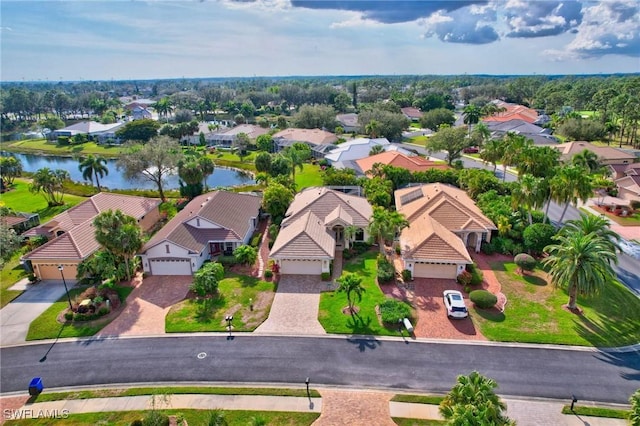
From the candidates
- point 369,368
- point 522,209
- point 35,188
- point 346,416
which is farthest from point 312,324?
point 35,188

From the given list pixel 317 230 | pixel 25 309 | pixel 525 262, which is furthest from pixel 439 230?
pixel 25 309

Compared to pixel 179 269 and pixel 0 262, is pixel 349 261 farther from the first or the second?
pixel 0 262

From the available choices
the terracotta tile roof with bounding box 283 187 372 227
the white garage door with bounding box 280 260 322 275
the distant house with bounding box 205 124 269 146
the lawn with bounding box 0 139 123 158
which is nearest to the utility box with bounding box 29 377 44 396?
the white garage door with bounding box 280 260 322 275

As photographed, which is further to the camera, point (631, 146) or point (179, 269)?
point (631, 146)

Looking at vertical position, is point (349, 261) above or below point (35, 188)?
below

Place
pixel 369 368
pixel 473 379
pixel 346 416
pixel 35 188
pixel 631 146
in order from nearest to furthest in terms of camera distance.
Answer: pixel 473 379 < pixel 346 416 < pixel 369 368 < pixel 35 188 < pixel 631 146

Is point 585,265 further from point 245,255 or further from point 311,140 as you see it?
Answer: point 311,140
